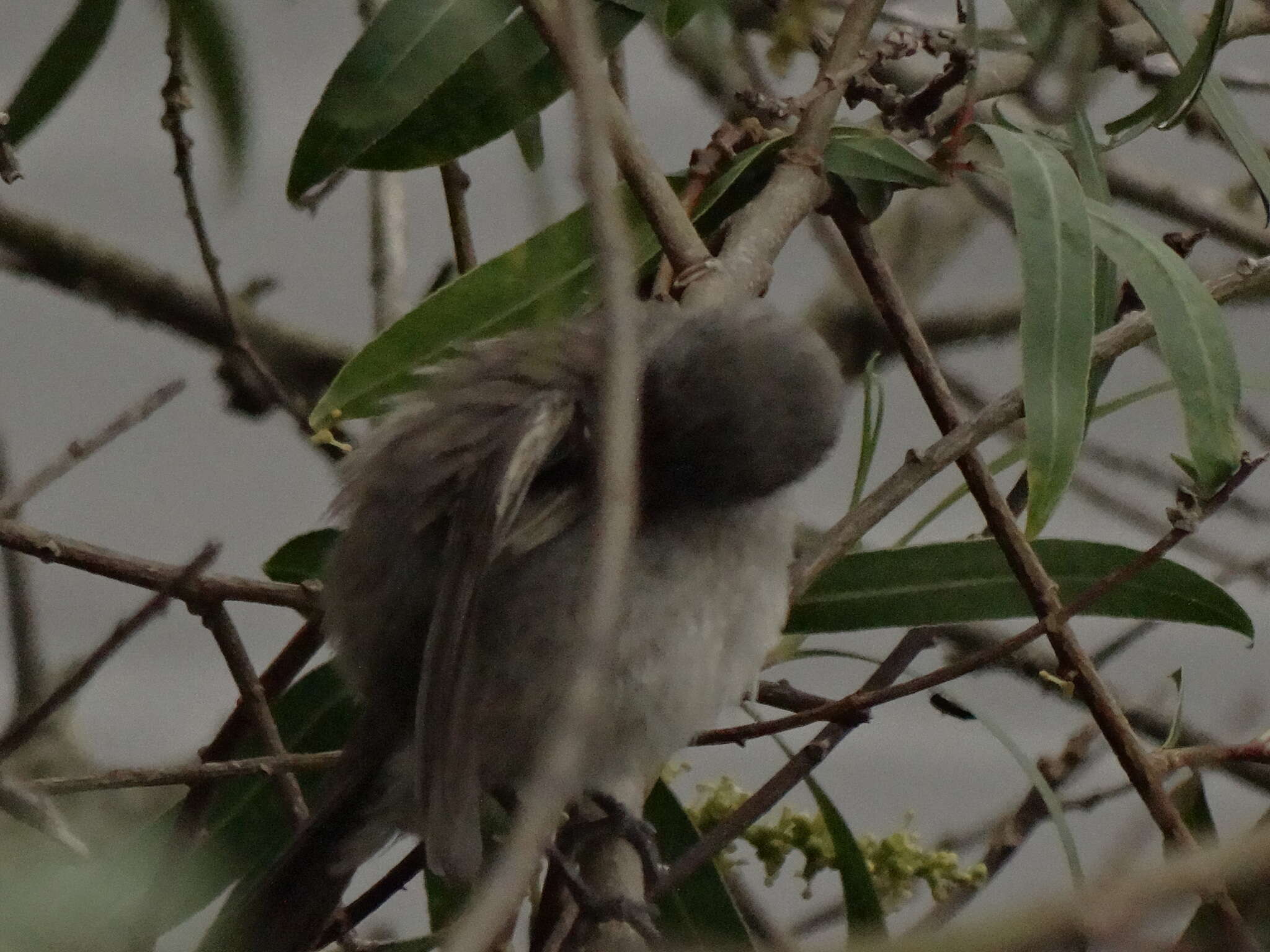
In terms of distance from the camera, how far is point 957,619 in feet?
3.75

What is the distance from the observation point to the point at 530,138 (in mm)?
1254

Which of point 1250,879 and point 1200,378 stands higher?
point 1200,378

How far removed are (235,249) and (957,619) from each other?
1690 millimetres

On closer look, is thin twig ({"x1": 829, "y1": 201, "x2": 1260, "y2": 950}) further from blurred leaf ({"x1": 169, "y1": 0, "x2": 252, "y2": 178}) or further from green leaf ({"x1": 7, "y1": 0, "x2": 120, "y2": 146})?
green leaf ({"x1": 7, "y1": 0, "x2": 120, "y2": 146})

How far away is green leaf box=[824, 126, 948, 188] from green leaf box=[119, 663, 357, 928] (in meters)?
0.57

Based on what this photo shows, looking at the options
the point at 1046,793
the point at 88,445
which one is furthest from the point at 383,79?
the point at 1046,793

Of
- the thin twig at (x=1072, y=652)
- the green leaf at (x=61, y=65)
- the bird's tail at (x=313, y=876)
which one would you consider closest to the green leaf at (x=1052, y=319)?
the thin twig at (x=1072, y=652)

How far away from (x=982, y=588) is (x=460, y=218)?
534 millimetres

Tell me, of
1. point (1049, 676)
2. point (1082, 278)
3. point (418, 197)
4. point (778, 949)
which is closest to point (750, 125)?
point (1082, 278)

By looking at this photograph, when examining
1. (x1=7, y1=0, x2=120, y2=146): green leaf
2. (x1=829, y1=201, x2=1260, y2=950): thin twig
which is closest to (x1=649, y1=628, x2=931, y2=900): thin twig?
(x1=829, y1=201, x2=1260, y2=950): thin twig

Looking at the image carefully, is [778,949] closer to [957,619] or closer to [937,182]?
[957,619]

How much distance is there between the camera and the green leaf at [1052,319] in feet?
3.20

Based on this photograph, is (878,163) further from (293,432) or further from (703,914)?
(293,432)

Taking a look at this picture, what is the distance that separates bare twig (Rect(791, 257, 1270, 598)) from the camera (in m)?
1.01
